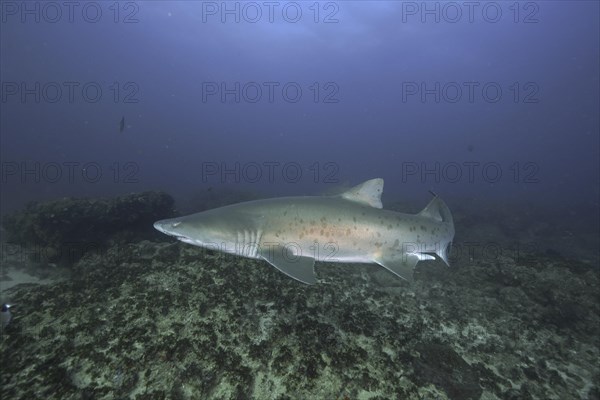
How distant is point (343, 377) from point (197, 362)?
3.99 feet

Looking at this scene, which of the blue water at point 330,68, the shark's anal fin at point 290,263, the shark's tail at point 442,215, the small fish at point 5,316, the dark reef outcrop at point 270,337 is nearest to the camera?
the dark reef outcrop at point 270,337

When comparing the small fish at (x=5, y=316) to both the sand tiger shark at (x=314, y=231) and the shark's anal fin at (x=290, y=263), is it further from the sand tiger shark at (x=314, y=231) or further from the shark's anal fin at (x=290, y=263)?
the shark's anal fin at (x=290, y=263)

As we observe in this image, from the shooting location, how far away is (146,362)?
7.51 feet

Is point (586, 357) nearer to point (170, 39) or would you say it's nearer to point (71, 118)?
point (170, 39)

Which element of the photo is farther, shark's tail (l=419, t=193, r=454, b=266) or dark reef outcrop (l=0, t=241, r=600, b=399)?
shark's tail (l=419, t=193, r=454, b=266)

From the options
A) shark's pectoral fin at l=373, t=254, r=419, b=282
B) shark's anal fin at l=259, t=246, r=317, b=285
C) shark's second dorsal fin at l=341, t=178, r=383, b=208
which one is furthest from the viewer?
shark's second dorsal fin at l=341, t=178, r=383, b=208

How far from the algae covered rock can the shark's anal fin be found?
608 cm

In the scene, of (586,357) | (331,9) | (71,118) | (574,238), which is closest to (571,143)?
(331,9)

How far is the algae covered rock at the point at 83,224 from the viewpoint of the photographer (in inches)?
317

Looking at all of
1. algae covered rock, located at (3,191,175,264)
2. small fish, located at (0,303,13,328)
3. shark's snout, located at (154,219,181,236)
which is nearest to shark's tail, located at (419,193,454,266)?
shark's snout, located at (154,219,181,236)

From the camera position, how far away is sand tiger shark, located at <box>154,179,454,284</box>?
12.5ft

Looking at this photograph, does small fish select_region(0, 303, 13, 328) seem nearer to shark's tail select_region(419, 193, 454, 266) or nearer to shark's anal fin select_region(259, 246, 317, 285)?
shark's anal fin select_region(259, 246, 317, 285)

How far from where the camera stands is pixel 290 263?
3.64 meters

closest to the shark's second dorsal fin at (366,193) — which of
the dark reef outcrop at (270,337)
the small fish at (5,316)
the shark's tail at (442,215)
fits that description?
the shark's tail at (442,215)
